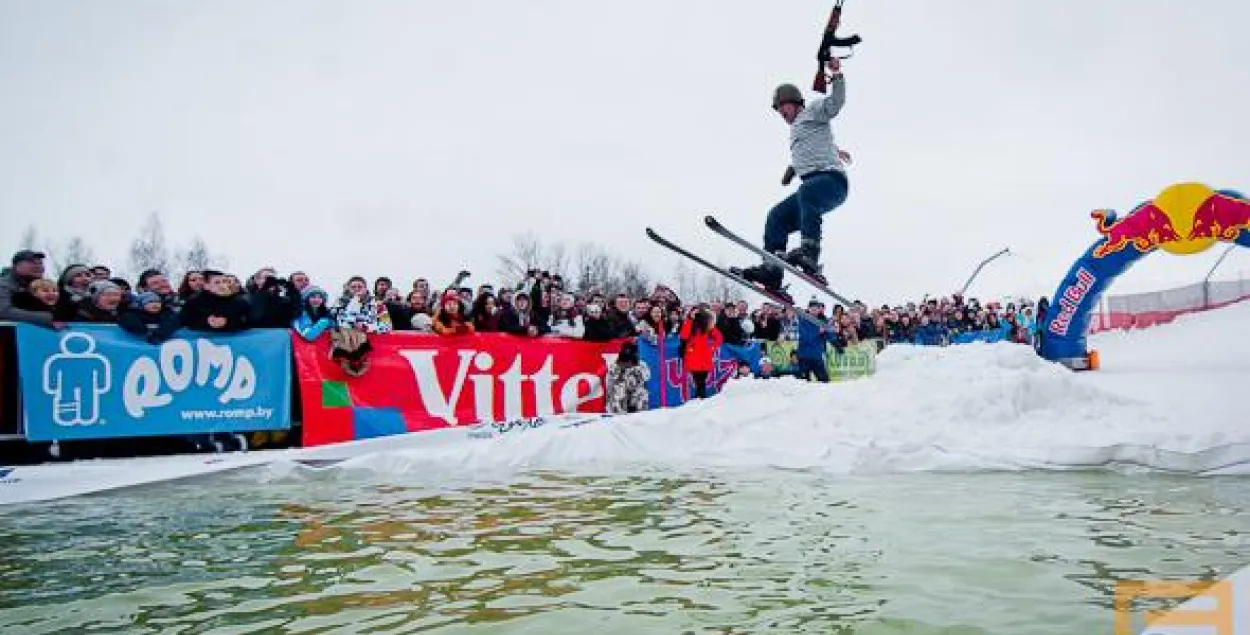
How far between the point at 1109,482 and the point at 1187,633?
3949 mm

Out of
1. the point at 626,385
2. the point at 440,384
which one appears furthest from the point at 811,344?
the point at 440,384

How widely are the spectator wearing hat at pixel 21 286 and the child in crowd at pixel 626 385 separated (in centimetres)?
589

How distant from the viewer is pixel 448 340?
8953 millimetres

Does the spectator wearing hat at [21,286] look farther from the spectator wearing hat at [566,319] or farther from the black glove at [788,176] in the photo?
the black glove at [788,176]

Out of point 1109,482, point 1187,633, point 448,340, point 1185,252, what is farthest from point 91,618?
point 1185,252

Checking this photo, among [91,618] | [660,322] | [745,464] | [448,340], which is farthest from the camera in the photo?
[660,322]

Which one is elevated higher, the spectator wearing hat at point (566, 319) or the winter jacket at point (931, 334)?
the spectator wearing hat at point (566, 319)

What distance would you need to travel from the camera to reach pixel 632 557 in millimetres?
3131

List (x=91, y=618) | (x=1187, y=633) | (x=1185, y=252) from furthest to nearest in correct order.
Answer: (x=1185, y=252) → (x=91, y=618) → (x=1187, y=633)

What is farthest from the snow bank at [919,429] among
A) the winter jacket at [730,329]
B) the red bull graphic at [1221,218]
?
the red bull graphic at [1221,218]

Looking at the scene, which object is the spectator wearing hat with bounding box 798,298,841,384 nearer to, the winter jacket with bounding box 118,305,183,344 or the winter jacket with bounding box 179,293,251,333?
the winter jacket with bounding box 179,293,251,333

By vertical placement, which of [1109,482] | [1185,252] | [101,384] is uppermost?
[1185,252]

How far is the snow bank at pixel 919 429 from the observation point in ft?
17.9

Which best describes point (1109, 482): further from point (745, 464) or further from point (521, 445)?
point (521, 445)
